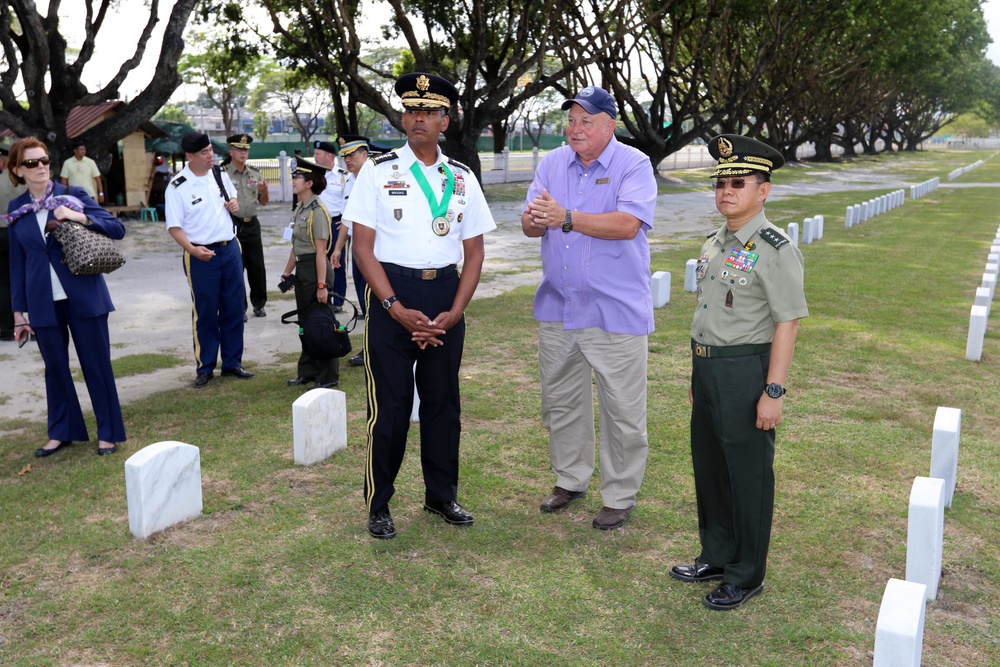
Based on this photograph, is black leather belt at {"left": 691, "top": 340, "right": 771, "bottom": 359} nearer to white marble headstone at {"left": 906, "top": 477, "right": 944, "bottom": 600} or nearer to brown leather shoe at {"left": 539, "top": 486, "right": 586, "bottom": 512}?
white marble headstone at {"left": 906, "top": 477, "right": 944, "bottom": 600}

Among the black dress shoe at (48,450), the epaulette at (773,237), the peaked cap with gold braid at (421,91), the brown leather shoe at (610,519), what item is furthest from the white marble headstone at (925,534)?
the black dress shoe at (48,450)

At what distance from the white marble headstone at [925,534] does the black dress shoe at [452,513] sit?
7.16 ft

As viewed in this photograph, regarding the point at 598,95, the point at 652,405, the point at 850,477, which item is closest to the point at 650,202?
the point at 598,95

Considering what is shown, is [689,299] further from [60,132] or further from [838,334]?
[60,132]

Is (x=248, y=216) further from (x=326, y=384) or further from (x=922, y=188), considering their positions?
(x=922, y=188)

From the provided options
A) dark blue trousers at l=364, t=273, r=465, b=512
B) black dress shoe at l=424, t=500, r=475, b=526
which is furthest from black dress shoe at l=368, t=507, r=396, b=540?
black dress shoe at l=424, t=500, r=475, b=526

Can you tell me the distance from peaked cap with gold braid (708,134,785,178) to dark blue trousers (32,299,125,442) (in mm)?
4159

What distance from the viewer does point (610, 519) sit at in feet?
16.7

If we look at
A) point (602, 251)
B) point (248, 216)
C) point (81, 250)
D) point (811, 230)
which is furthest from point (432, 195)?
point (811, 230)

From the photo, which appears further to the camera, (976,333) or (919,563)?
(976,333)

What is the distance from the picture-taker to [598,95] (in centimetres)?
476

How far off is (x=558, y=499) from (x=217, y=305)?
165 inches

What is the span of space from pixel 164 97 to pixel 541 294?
16.5 meters

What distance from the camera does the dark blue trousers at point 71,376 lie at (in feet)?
20.3
